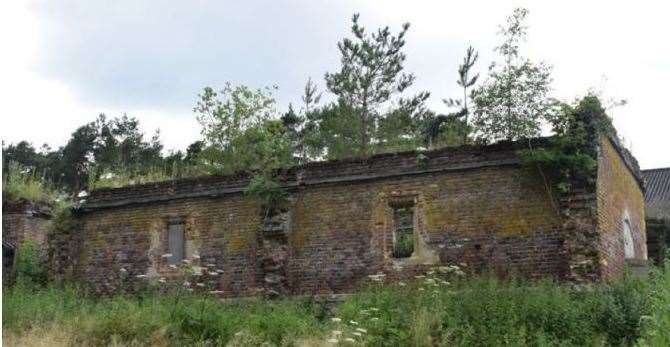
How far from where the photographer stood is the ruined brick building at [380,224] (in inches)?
515

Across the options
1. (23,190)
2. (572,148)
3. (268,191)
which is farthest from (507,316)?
(23,190)

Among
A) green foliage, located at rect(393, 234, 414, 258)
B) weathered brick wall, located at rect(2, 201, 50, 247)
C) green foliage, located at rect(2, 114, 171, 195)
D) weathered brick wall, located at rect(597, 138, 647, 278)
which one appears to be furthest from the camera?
green foliage, located at rect(2, 114, 171, 195)

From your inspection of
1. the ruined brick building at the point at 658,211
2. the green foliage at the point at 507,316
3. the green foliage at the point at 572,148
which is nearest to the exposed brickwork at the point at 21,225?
the green foliage at the point at 507,316

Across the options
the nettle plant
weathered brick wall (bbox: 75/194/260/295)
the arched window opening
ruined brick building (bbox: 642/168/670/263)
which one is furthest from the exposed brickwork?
ruined brick building (bbox: 642/168/670/263)

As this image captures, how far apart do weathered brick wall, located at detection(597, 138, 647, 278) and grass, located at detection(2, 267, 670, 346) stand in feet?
3.63

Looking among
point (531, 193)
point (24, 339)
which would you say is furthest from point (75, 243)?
point (531, 193)

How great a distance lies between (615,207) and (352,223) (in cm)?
545

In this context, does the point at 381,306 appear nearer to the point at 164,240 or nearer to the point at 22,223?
the point at 164,240

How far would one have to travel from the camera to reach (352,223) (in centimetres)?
1468

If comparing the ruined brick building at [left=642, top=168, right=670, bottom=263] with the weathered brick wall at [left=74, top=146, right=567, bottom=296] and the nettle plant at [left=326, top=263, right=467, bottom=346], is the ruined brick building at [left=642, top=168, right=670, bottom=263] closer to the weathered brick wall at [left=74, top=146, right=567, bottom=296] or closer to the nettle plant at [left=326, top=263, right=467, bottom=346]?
the weathered brick wall at [left=74, top=146, right=567, bottom=296]

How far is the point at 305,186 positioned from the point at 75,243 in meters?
6.74

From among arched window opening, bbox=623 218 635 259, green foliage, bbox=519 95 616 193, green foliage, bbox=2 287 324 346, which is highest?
green foliage, bbox=519 95 616 193

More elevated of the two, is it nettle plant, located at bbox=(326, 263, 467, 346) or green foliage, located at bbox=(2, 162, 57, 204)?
green foliage, located at bbox=(2, 162, 57, 204)

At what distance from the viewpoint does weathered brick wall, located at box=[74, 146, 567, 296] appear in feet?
43.7
